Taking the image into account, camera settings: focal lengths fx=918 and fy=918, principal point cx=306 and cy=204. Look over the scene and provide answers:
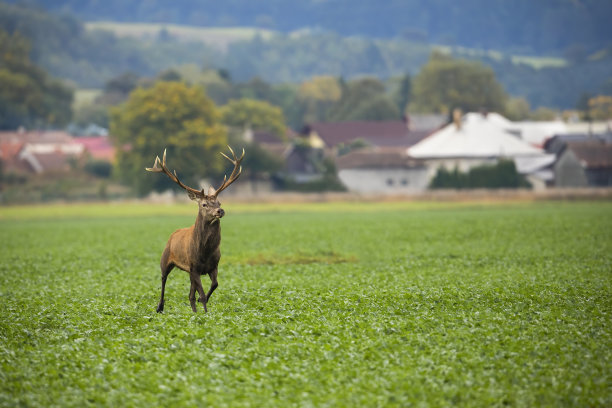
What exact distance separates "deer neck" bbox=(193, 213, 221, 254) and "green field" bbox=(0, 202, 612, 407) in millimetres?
1494

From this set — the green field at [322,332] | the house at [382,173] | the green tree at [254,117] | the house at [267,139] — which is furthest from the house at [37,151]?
the green field at [322,332]

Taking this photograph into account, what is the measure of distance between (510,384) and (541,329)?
3750 mm

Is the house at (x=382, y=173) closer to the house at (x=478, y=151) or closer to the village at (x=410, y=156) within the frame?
the village at (x=410, y=156)

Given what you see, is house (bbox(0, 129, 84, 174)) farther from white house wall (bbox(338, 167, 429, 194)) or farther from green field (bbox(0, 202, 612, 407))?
green field (bbox(0, 202, 612, 407))

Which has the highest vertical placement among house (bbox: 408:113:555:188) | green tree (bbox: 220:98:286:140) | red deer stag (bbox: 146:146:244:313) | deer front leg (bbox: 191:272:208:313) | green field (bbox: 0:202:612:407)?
green tree (bbox: 220:98:286:140)

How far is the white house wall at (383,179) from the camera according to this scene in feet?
376

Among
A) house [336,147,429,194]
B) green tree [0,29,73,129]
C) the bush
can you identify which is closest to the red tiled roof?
house [336,147,429,194]

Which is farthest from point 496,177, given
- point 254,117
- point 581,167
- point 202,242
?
point 202,242

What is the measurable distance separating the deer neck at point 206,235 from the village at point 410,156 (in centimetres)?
7502

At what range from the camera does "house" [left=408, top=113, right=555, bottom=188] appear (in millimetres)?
110250

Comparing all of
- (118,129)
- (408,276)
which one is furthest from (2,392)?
(118,129)

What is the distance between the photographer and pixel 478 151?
115 m

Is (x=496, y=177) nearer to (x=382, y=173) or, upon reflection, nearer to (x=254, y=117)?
(x=382, y=173)

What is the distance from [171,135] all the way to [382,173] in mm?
26678
